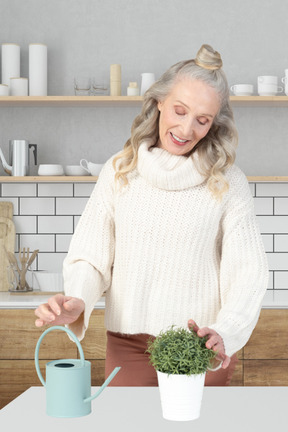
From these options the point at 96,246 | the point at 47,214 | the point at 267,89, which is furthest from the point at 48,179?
the point at 96,246

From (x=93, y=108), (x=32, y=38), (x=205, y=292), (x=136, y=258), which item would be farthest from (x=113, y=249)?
(x=32, y=38)

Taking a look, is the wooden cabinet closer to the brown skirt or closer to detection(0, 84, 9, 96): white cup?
detection(0, 84, 9, 96): white cup

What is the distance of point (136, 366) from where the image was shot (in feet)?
5.89

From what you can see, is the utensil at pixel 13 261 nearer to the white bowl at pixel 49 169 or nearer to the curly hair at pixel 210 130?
the white bowl at pixel 49 169

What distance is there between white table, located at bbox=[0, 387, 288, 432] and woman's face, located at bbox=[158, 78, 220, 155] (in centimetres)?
64

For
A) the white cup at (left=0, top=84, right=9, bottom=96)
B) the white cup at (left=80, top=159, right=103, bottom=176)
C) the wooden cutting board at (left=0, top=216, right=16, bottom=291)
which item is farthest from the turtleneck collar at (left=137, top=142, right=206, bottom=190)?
the wooden cutting board at (left=0, top=216, right=16, bottom=291)

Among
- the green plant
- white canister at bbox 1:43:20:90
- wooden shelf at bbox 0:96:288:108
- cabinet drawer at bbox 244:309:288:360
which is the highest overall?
white canister at bbox 1:43:20:90

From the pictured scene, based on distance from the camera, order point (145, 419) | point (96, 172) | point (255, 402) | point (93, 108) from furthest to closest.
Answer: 1. point (93, 108)
2. point (96, 172)
3. point (255, 402)
4. point (145, 419)

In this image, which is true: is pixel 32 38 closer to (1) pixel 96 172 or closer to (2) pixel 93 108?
(2) pixel 93 108

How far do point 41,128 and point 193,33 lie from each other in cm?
101

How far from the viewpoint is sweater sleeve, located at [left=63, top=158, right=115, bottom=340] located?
1.77 metres

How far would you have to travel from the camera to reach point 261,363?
10.4 feet

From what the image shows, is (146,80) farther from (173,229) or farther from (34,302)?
(173,229)

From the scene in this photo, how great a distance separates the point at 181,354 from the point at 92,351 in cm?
192
